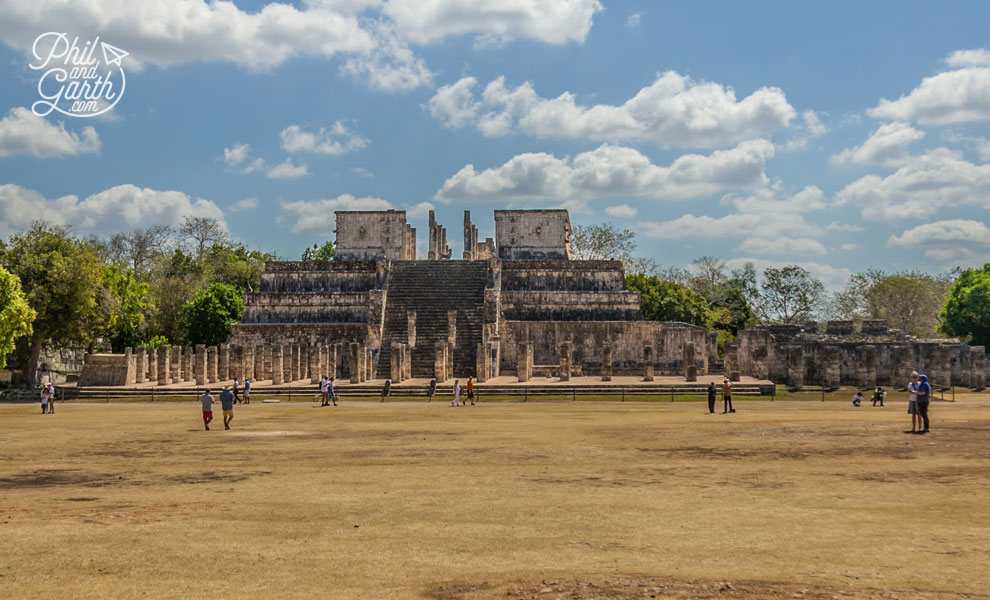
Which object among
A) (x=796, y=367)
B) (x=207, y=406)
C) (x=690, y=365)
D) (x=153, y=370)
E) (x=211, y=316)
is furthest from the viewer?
(x=211, y=316)

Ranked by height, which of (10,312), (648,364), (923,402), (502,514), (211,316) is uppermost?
(211,316)

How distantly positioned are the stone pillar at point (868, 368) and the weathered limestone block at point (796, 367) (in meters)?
2.51

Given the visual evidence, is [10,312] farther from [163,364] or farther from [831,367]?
[831,367]

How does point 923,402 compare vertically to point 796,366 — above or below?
below

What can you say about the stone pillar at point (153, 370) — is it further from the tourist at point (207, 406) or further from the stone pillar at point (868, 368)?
the stone pillar at point (868, 368)

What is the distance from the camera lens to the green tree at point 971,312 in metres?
50.3

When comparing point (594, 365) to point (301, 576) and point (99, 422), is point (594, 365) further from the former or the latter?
point (301, 576)

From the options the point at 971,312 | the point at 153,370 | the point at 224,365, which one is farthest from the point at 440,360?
the point at 971,312

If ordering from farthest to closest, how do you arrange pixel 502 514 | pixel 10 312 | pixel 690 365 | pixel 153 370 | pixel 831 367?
1. pixel 153 370
2. pixel 831 367
3. pixel 690 365
4. pixel 10 312
5. pixel 502 514

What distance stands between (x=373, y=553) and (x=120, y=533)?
2.92m

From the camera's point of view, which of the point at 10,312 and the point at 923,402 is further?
the point at 10,312

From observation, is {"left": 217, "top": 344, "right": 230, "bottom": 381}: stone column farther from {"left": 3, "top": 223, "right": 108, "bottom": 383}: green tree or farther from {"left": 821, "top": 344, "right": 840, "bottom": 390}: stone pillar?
{"left": 821, "top": 344, "right": 840, "bottom": 390}: stone pillar

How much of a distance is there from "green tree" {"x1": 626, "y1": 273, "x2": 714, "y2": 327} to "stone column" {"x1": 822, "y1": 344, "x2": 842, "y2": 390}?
18.9m

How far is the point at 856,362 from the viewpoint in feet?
125
